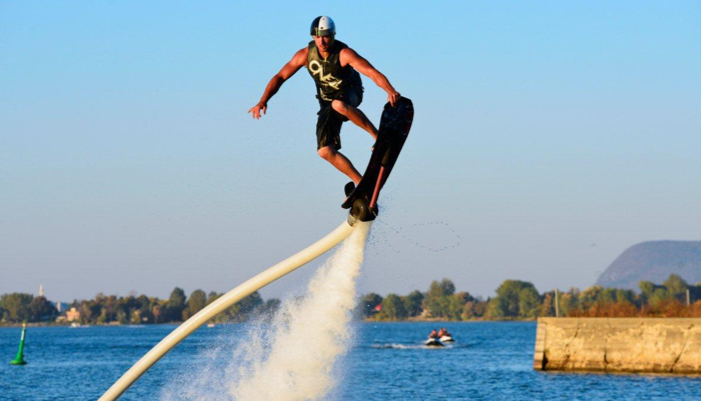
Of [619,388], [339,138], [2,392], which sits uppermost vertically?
[339,138]

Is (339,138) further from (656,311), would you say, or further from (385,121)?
(656,311)

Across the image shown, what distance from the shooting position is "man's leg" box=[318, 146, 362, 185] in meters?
14.6

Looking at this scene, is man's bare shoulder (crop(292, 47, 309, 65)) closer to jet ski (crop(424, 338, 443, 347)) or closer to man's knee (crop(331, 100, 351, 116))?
man's knee (crop(331, 100, 351, 116))

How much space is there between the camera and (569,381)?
5684 centimetres

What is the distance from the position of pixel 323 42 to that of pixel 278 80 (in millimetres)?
1031

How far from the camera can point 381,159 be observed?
14258 mm

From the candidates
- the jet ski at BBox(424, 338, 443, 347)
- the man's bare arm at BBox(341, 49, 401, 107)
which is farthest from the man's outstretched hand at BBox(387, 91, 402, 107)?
the jet ski at BBox(424, 338, 443, 347)

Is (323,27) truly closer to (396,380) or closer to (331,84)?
(331,84)

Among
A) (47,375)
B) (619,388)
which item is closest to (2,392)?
(47,375)

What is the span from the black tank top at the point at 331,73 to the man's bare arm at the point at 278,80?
16 centimetres

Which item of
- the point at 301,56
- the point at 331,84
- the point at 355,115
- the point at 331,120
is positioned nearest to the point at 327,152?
the point at 331,120

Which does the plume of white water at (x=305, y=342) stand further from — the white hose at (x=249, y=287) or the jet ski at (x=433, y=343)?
the jet ski at (x=433, y=343)

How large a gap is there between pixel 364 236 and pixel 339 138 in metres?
1.94

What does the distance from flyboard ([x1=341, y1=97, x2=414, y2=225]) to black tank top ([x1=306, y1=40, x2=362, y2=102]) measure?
30.6 inches
